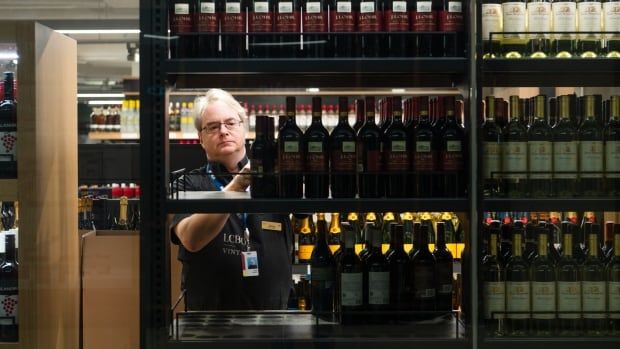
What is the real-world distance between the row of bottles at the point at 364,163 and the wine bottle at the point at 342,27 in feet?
0.47

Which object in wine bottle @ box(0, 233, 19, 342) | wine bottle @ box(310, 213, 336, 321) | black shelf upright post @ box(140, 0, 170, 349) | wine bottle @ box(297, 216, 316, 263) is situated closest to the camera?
black shelf upright post @ box(140, 0, 170, 349)

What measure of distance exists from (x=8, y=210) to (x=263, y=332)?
1.27 metres

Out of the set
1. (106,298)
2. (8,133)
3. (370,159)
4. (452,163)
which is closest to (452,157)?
(452,163)

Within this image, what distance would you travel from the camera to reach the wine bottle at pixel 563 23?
214 centimetres

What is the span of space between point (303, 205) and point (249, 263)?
24.8 inches

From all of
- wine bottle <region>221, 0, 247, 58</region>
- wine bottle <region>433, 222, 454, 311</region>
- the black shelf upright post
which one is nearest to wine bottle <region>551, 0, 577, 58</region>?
wine bottle <region>433, 222, 454, 311</region>

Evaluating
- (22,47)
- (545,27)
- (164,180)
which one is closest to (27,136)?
(22,47)

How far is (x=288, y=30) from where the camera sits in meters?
2.07

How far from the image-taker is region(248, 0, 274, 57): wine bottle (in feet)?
6.81

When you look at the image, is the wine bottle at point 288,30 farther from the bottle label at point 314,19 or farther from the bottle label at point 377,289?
the bottle label at point 377,289

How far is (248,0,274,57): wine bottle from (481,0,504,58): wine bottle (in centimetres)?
62

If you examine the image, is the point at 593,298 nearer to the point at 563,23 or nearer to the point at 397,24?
the point at 563,23

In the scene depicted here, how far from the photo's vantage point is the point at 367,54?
82.7 inches

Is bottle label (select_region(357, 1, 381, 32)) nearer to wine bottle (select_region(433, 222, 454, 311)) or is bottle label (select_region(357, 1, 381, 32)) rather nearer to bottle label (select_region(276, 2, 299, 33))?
bottle label (select_region(276, 2, 299, 33))
